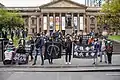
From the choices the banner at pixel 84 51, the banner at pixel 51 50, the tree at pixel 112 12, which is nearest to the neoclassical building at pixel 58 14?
Result: the tree at pixel 112 12

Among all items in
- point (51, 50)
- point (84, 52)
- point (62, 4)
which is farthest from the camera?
point (62, 4)

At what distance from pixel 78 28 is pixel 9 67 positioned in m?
99.0

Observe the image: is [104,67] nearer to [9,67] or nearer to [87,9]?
[9,67]

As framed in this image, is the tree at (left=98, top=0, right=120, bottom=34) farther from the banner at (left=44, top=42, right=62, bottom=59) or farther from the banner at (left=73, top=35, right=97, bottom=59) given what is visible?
the banner at (left=44, top=42, right=62, bottom=59)

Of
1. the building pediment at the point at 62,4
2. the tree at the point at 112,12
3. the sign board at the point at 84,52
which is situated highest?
the building pediment at the point at 62,4

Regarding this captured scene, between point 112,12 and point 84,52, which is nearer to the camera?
point 84,52

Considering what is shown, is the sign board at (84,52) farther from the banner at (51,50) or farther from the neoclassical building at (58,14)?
the neoclassical building at (58,14)

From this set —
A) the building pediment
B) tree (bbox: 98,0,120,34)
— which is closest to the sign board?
tree (bbox: 98,0,120,34)

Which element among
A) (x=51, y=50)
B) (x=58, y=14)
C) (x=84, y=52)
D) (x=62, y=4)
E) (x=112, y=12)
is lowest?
(x=84, y=52)

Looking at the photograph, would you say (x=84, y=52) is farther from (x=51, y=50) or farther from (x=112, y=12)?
(x=112, y=12)

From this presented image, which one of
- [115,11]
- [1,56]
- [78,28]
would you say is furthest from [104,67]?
[78,28]

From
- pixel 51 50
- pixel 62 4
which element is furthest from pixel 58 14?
pixel 51 50

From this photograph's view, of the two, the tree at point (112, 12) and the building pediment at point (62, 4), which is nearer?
the tree at point (112, 12)

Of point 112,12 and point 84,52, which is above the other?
point 112,12
